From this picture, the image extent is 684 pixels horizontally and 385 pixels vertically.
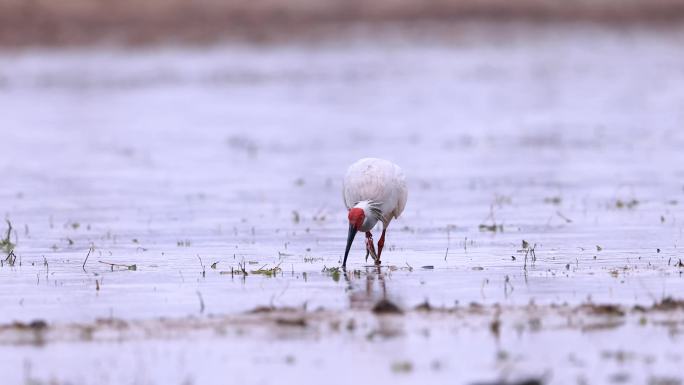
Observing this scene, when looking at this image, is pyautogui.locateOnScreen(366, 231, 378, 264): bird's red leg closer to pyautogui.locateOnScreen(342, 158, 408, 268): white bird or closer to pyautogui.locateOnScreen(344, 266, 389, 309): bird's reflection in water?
pyautogui.locateOnScreen(342, 158, 408, 268): white bird

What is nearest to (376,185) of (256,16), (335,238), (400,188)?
(400,188)

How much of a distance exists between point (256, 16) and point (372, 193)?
48094 millimetres

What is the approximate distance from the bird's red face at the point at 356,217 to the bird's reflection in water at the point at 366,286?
0.38m

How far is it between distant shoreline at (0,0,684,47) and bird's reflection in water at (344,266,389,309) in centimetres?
4430

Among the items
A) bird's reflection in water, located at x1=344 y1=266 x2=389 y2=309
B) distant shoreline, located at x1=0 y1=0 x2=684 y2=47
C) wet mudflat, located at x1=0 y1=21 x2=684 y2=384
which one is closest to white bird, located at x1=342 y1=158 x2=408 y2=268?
wet mudflat, located at x1=0 y1=21 x2=684 y2=384

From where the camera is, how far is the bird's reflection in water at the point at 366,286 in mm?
11578

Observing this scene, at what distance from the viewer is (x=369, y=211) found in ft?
45.9

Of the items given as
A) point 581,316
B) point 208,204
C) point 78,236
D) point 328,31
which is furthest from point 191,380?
point 328,31

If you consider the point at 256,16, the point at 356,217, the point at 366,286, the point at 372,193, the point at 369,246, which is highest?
the point at 256,16

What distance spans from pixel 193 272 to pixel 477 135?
660 inches

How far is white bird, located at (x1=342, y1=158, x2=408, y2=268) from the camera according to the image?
13977 mm

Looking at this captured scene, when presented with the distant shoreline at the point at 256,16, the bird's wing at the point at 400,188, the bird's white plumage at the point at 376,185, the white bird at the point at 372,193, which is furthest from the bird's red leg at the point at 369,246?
the distant shoreline at the point at 256,16

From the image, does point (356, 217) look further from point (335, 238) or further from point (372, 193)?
point (335, 238)

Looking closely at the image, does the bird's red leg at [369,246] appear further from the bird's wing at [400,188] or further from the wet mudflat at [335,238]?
the bird's wing at [400,188]
